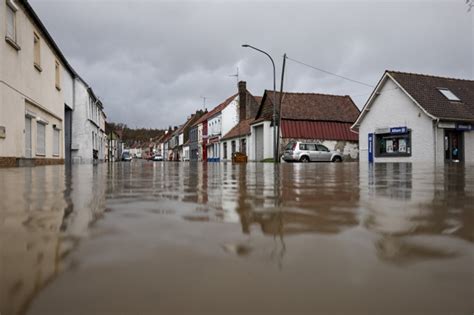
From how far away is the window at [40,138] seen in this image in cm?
1220

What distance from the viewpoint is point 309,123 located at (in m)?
31.6

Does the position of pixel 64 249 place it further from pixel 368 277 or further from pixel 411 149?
pixel 411 149

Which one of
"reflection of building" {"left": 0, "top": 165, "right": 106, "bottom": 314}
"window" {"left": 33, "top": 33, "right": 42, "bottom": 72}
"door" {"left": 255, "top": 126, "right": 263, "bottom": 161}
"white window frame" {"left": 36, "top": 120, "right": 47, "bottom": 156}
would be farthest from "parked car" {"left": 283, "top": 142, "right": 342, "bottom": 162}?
"reflection of building" {"left": 0, "top": 165, "right": 106, "bottom": 314}

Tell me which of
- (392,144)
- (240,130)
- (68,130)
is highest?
(240,130)

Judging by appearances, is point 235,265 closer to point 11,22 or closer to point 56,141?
point 11,22

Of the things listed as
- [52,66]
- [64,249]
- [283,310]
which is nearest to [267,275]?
[283,310]

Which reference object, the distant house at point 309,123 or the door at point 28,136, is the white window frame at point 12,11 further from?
the distant house at point 309,123

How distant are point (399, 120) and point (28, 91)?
2121 cm

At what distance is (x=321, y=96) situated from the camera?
35.0m

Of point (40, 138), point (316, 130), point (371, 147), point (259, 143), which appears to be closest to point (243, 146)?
point (259, 143)

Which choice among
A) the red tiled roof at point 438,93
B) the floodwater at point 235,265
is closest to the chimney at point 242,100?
the red tiled roof at point 438,93

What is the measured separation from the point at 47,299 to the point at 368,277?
586 mm

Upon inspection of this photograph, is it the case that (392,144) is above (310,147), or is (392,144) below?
above

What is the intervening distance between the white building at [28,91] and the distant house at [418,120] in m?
19.4
